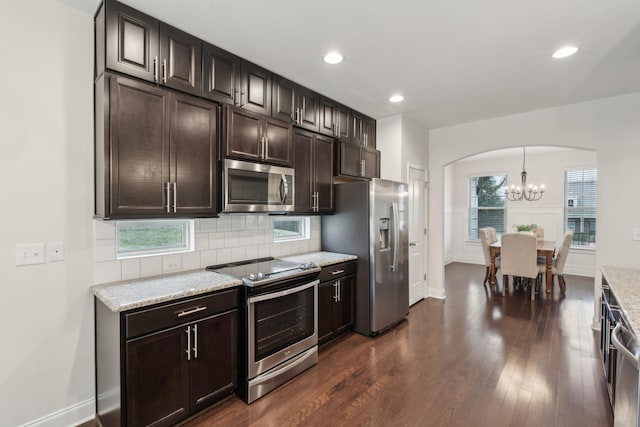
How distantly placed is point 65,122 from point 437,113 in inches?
156

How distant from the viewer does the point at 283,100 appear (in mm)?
3027

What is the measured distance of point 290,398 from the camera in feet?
7.71

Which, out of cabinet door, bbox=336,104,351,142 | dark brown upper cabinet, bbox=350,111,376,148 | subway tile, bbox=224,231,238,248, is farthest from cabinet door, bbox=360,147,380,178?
subway tile, bbox=224,231,238,248

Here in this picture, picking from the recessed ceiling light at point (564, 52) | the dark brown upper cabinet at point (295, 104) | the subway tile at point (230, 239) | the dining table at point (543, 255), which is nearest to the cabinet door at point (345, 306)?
the subway tile at point (230, 239)

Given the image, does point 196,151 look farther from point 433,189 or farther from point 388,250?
point 433,189

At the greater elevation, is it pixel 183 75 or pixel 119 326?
pixel 183 75

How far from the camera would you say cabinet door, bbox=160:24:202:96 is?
85.7 inches

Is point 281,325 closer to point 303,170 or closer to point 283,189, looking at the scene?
point 283,189

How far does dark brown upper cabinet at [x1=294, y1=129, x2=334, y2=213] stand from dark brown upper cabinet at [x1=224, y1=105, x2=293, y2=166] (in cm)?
22

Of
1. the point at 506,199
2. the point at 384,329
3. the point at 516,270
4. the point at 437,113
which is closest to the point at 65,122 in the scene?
the point at 384,329

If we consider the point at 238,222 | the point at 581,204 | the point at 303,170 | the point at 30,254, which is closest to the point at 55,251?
the point at 30,254

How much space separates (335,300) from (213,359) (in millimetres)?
1480

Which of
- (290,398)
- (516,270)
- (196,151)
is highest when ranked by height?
(196,151)

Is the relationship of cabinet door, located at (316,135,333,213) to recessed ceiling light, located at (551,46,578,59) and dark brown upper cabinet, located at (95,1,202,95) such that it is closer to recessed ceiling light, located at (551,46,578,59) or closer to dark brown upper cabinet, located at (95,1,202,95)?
dark brown upper cabinet, located at (95,1,202,95)
